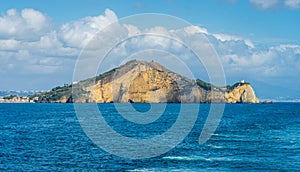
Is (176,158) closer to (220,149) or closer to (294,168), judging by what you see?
(220,149)

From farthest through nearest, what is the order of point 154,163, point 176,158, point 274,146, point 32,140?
point 32,140, point 274,146, point 176,158, point 154,163

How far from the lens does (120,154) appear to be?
72.6 m

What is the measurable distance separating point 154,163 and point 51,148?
82.5ft

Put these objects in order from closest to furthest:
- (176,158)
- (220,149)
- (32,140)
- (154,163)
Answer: (154,163)
(176,158)
(220,149)
(32,140)

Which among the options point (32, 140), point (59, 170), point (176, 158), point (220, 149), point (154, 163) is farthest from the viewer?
point (32, 140)

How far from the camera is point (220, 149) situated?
258ft

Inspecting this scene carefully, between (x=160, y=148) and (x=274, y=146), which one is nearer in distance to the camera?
(x=160, y=148)

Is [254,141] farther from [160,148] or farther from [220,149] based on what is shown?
[160,148]

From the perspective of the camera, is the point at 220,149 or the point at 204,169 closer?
the point at 204,169

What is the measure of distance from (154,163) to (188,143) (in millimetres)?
24969

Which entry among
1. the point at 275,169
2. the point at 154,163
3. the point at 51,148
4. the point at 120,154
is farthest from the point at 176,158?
the point at 51,148

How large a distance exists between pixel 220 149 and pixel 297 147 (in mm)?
16817

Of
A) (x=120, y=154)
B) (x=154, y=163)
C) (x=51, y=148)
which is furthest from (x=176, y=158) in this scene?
(x=51, y=148)

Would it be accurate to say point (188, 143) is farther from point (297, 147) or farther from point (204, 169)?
point (204, 169)
